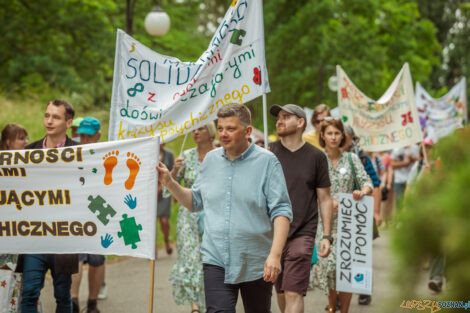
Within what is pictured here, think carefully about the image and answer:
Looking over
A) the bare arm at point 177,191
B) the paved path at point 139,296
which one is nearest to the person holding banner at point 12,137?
the paved path at point 139,296

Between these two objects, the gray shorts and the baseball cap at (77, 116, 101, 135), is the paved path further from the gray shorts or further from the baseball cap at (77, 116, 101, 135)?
the baseball cap at (77, 116, 101, 135)

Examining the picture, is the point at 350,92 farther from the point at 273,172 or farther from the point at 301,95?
the point at 301,95

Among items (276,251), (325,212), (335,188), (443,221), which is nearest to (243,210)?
(276,251)

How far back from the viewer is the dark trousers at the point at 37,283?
17.5 ft

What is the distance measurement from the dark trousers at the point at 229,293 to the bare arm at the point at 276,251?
24 cm

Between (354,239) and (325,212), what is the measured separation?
1.01 meters

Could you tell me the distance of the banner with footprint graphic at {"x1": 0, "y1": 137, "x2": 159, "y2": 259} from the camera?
16.8 feet

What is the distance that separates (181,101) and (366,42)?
2464 cm

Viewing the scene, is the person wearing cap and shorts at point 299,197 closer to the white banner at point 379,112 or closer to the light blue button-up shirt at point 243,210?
the light blue button-up shirt at point 243,210

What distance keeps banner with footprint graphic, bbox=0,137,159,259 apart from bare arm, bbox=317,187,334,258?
152 centimetres

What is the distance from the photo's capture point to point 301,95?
3023cm

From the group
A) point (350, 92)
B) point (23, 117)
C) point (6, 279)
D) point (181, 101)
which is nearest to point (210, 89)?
point (181, 101)

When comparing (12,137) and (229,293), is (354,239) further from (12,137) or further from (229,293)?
(12,137)

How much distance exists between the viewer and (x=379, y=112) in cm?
1088
